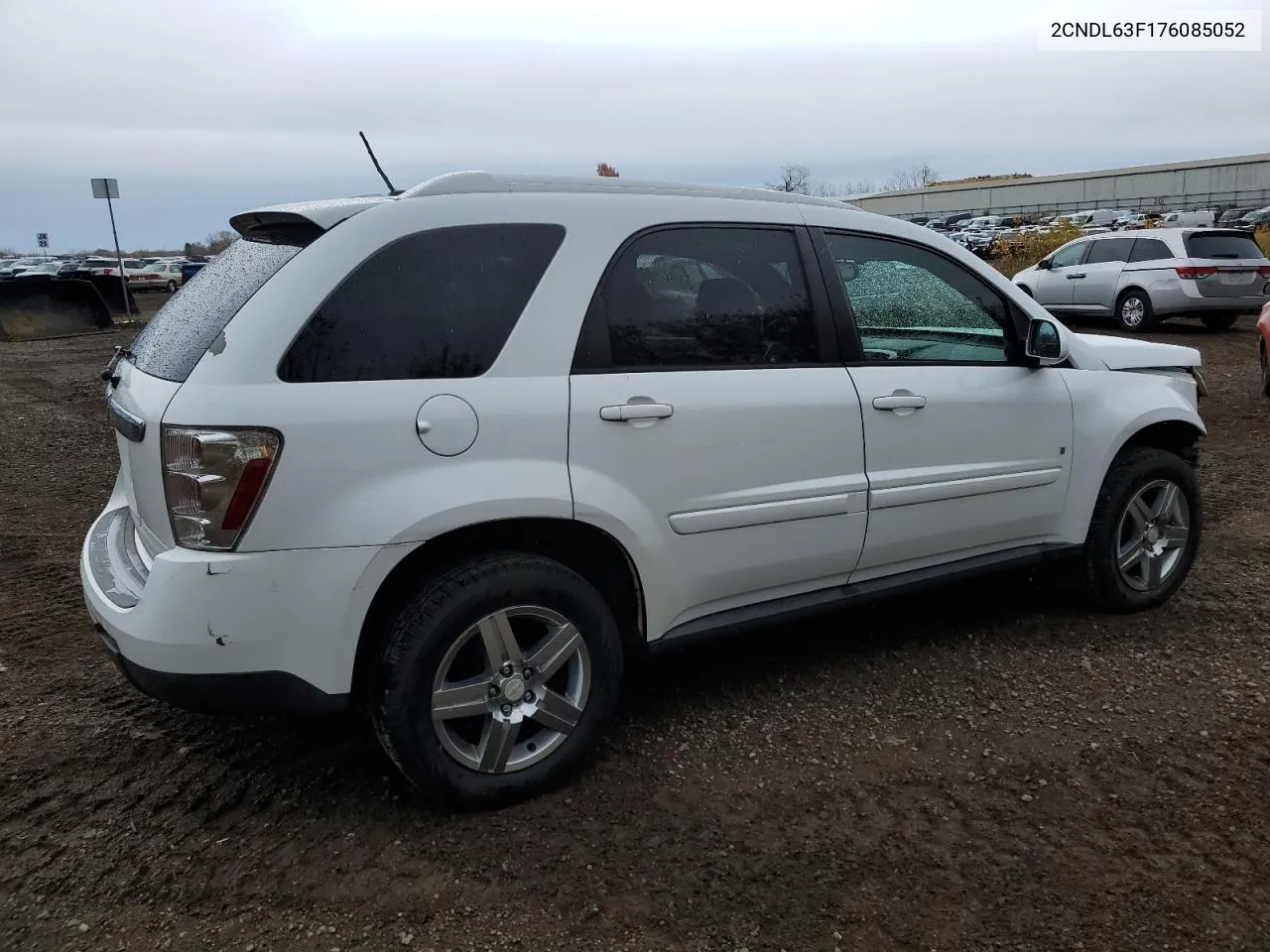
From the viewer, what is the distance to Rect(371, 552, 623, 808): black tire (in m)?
2.67

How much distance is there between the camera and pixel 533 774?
2955 mm

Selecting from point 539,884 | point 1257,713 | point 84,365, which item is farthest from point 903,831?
point 84,365

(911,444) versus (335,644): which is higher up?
(911,444)

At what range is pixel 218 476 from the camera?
2469mm

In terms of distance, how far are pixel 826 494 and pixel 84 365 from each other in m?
13.4

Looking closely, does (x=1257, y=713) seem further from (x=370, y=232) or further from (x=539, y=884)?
(x=370, y=232)

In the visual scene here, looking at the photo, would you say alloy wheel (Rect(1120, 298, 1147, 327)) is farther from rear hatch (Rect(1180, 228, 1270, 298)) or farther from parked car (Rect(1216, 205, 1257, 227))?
parked car (Rect(1216, 205, 1257, 227))

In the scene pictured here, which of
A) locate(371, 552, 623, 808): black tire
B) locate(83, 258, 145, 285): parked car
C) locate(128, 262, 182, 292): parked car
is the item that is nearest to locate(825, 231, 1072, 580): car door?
locate(371, 552, 623, 808): black tire

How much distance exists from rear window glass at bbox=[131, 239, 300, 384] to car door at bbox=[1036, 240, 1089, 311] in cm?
1517

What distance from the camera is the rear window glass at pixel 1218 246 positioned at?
14.6 metres

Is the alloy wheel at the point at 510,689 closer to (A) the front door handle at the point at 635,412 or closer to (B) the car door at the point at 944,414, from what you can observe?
(A) the front door handle at the point at 635,412

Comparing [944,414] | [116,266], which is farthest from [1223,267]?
[116,266]

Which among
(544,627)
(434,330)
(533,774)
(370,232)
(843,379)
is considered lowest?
(533,774)

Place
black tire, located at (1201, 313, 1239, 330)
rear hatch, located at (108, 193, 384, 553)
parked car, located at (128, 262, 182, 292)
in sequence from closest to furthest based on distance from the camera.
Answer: rear hatch, located at (108, 193, 384, 553) → black tire, located at (1201, 313, 1239, 330) → parked car, located at (128, 262, 182, 292)
